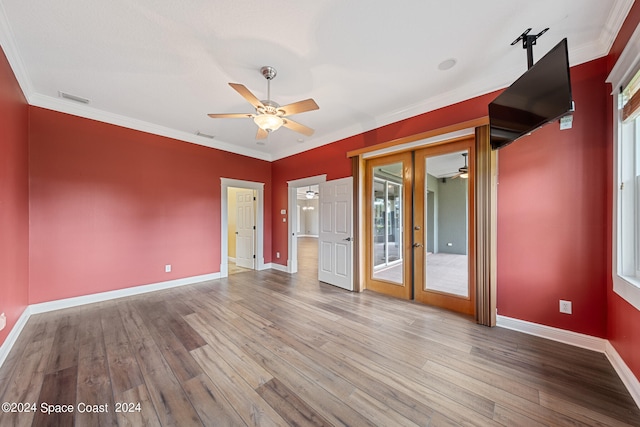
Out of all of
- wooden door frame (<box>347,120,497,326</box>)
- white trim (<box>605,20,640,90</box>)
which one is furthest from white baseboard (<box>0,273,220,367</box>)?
white trim (<box>605,20,640,90</box>)

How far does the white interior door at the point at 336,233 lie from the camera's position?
4.17 m

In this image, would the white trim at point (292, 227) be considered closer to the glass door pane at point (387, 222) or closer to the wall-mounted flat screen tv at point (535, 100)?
the glass door pane at point (387, 222)

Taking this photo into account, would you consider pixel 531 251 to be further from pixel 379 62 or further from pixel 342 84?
pixel 342 84

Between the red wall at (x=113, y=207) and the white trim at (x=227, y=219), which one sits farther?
the white trim at (x=227, y=219)

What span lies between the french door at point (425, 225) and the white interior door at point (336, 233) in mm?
367

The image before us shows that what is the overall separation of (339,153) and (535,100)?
3031 millimetres

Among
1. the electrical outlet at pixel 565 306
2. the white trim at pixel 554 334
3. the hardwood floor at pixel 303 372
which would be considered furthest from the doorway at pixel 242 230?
the electrical outlet at pixel 565 306

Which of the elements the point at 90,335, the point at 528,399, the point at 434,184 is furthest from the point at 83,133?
the point at 528,399

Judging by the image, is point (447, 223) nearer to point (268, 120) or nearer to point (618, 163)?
point (618, 163)

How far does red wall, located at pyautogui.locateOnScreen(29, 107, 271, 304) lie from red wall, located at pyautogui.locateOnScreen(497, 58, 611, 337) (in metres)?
5.02

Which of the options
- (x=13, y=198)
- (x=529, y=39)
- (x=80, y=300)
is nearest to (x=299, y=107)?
(x=529, y=39)

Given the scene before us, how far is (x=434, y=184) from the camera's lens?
3424mm

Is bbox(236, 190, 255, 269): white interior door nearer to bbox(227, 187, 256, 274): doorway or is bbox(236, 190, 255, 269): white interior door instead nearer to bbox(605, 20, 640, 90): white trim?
bbox(227, 187, 256, 274): doorway

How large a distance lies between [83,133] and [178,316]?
10.5 feet
